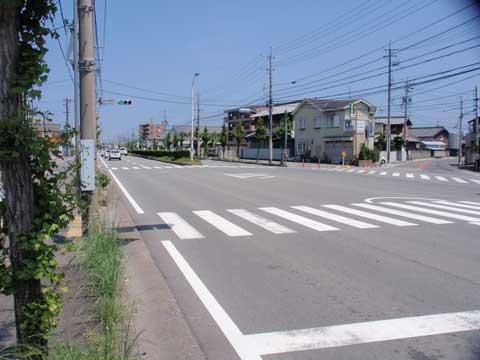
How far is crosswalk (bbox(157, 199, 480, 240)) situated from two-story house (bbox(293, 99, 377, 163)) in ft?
135

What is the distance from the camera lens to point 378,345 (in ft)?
14.2

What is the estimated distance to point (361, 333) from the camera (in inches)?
181

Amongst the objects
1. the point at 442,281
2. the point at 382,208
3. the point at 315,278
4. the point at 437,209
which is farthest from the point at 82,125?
the point at 437,209

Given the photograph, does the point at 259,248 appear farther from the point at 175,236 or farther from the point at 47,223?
the point at 47,223

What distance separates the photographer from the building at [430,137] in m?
93.8

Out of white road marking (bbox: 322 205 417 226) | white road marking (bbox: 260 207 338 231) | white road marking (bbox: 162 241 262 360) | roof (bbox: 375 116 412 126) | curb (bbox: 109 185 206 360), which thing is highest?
roof (bbox: 375 116 412 126)

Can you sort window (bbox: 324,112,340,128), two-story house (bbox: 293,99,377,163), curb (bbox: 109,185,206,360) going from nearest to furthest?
curb (bbox: 109,185,206,360)
two-story house (bbox: 293,99,377,163)
window (bbox: 324,112,340,128)

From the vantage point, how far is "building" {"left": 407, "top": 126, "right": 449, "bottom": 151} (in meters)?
93.8

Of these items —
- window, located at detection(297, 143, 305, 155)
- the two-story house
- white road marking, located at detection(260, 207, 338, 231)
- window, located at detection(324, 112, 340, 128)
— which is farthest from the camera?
window, located at detection(297, 143, 305, 155)

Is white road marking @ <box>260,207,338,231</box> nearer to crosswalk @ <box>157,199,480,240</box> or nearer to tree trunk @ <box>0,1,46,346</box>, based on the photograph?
crosswalk @ <box>157,199,480,240</box>

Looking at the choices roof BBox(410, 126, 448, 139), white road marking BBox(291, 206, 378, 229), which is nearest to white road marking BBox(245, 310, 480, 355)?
white road marking BBox(291, 206, 378, 229)

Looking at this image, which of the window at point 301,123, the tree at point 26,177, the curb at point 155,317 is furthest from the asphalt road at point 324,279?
the window at point 301,123

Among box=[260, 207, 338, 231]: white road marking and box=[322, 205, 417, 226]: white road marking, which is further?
box=[322, 205, 417, 226]: white road marking

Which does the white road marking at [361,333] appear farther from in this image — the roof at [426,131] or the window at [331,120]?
the roof at [426,131]
